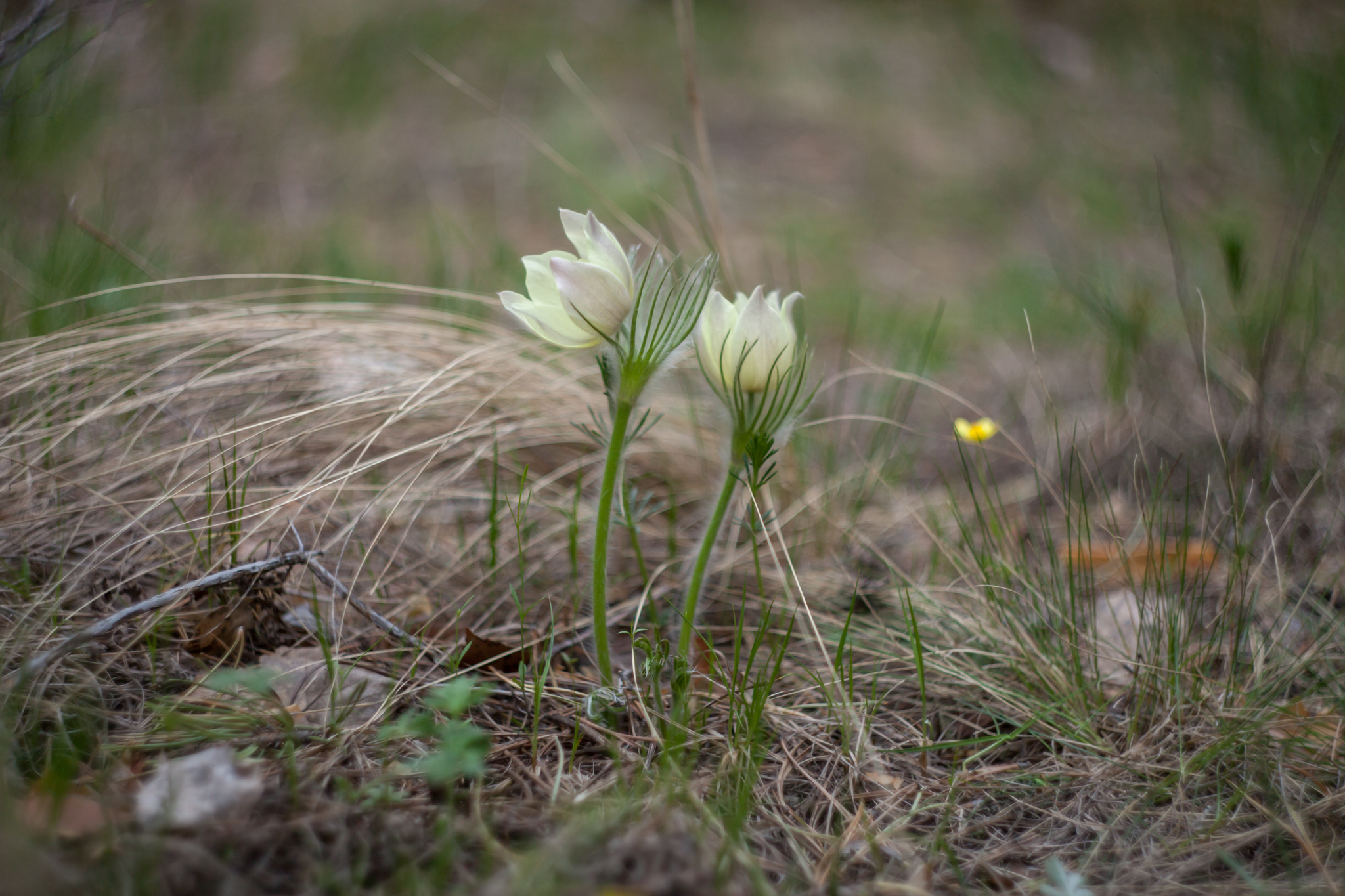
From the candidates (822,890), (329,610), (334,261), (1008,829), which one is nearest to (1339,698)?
(1008,829)

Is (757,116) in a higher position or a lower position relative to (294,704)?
higher

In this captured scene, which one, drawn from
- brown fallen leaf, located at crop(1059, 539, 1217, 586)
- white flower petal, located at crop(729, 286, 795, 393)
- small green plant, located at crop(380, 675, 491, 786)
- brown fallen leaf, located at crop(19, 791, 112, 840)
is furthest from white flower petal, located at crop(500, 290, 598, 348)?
brown fallen leaf, located at crop(1059, 539, 1217, 586)

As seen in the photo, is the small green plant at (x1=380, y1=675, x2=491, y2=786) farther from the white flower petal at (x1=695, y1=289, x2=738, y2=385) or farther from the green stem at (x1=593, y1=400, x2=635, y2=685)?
the white flower petal at (x1=695, y1=289, x2=738, y2=385)

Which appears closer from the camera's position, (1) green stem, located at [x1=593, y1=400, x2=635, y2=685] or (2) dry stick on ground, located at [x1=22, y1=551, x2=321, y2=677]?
(2) dry stick on ground, located at [x1=22, y1=551, x2=321, y2=677]

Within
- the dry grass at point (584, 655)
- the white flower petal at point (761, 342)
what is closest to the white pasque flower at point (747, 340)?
the white flower petal at point (761, 342)

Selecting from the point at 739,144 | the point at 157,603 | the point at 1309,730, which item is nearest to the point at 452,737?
the point at 157,603

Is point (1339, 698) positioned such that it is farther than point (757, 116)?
No

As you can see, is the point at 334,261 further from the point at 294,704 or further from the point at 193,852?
the point at 193,852
